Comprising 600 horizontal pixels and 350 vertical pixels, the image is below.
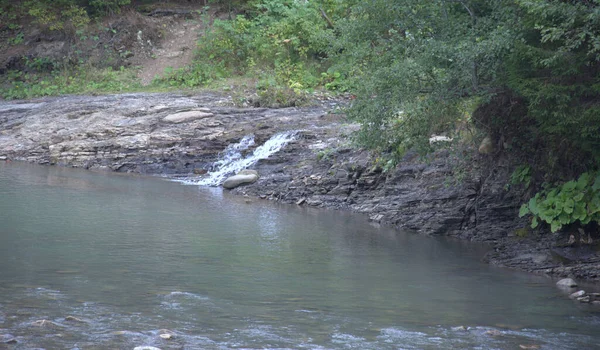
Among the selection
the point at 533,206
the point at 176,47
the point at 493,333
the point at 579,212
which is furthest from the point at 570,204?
the point at 176,47

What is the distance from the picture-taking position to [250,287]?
9.94m

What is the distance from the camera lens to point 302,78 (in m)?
29.5

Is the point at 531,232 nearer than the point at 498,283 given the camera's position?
No

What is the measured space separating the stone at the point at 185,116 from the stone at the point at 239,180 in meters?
4.76

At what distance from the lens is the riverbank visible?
14.9 meters

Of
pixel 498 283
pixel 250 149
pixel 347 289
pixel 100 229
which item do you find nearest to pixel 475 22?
pixel 498 283

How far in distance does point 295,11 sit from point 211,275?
23.0 m

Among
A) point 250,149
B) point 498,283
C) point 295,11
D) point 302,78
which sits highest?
point 295,11

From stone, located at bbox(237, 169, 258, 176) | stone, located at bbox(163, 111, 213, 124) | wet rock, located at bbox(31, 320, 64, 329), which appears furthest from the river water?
stone, located at bbox(163, 111, 213, 124)

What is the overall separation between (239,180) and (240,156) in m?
2.56

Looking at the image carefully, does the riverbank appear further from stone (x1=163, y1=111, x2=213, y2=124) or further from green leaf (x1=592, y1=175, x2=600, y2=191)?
green leaf (x1=592, y1=175, x2=600, y2=191)

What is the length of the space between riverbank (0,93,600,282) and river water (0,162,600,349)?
891 millimetres

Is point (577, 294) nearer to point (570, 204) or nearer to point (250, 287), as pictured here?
point (570, 204)

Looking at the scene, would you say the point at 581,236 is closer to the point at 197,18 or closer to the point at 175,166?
the point at 175,166
